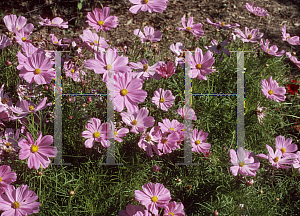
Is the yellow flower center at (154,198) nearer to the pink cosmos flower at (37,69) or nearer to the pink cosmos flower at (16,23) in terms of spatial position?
the pink cosmos flower at (37,69)

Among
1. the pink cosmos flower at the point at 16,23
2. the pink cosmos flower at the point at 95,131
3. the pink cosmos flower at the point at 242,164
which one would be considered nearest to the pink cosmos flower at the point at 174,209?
the pink cosmos flower at the point at 242,164

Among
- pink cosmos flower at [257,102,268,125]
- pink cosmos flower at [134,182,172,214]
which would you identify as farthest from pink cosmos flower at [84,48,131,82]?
pink cosmos flower at [257,102,268,125]

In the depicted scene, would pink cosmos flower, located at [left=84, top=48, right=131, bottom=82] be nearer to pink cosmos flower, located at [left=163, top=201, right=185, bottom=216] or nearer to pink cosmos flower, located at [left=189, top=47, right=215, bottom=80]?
pink cosmos flower, located at [left=189, top=47, right=215, bottom=80]

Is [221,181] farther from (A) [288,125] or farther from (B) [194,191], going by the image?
(A) [288,125]

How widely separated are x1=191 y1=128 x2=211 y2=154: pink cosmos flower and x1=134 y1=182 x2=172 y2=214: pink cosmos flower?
0.41 metres

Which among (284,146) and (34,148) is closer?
(34,148)

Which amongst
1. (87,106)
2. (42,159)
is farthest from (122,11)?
(42,159)

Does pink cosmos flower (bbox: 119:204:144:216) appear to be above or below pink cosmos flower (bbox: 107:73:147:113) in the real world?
below

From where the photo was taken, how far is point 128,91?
4.85ft

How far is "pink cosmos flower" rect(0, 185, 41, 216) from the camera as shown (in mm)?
1368

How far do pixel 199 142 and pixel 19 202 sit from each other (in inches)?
41.1

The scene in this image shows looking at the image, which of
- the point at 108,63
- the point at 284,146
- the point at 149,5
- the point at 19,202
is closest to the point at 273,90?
the point at 284,146

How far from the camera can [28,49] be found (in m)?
1.74

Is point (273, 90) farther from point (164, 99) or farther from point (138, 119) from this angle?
point (138, 119)
